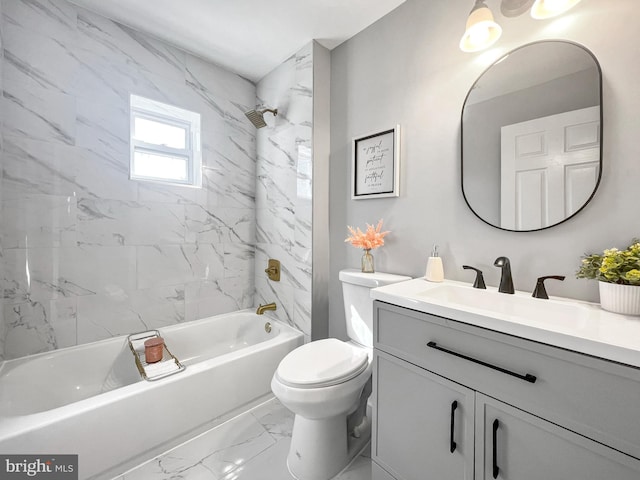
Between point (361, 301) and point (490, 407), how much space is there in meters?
0.77

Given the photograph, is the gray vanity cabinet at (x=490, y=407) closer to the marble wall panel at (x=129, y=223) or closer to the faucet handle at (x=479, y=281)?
the faucet handle at (x=479, y=281)

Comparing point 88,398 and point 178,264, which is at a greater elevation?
point 178,264

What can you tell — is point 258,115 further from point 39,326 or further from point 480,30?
point 39,326

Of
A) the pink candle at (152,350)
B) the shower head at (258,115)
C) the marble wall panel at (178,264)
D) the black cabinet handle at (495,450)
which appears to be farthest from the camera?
the shower head at (258,115)

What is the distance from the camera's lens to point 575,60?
103cm

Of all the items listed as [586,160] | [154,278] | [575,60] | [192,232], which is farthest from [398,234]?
[154,278]

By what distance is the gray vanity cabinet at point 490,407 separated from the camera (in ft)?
2.06

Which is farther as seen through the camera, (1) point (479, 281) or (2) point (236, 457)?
(2) point (236, 457)

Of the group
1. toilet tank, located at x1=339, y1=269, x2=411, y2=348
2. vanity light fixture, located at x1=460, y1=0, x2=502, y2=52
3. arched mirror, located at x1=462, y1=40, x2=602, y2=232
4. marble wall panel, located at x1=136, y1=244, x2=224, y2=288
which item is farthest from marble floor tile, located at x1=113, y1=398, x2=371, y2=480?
vanity light fixture, located at x1=460, y1=0, x2=502, y2=52

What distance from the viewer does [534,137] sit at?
3.68 ft

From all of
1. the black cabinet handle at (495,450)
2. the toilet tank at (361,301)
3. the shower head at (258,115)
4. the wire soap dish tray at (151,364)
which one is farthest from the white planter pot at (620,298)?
the shower head at (258,115)

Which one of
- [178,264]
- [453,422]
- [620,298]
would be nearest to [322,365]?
[453,422]

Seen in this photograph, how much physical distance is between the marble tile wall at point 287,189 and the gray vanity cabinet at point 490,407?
3.36 ft

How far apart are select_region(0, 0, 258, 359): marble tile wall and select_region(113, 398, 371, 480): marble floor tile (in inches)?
31.1
